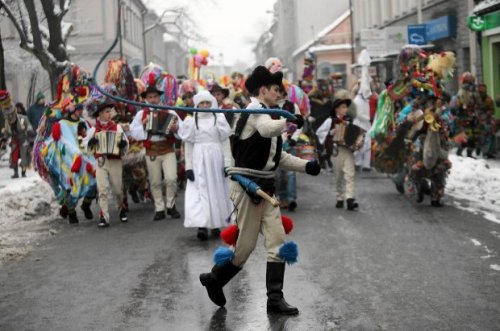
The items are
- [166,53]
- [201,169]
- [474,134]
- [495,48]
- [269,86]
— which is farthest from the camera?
[166,53]

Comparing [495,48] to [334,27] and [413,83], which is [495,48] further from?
[334,27]

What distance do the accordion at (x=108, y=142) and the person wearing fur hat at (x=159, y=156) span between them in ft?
1.04

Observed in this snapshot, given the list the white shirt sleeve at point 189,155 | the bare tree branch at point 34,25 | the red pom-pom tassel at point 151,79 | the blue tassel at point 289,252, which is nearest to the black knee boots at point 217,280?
the blue tassel at point 289,252

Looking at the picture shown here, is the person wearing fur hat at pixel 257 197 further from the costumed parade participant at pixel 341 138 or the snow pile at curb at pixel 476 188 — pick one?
the costumed parade participant at pixel 341 138

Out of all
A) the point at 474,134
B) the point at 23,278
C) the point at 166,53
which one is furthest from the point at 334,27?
the point at 23,278

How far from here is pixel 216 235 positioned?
10.3m

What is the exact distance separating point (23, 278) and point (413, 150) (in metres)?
6.14

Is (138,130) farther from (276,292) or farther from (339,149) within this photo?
(276,292)

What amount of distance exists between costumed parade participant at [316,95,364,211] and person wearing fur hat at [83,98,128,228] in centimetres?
288

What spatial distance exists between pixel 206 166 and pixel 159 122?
1885 mm

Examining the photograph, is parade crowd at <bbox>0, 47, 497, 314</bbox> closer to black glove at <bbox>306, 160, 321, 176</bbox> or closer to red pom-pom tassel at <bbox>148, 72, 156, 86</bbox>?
red pom-pom tassel at <bbox>148, 72, 156, 86</bbox>

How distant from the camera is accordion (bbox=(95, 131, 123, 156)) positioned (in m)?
11.4

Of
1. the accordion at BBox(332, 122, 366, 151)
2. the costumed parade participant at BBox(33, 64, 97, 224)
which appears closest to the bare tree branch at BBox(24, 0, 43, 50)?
the costumed parade participant at BBox(33, 64, 97, 224)

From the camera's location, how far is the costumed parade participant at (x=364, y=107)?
1312 centimetres
